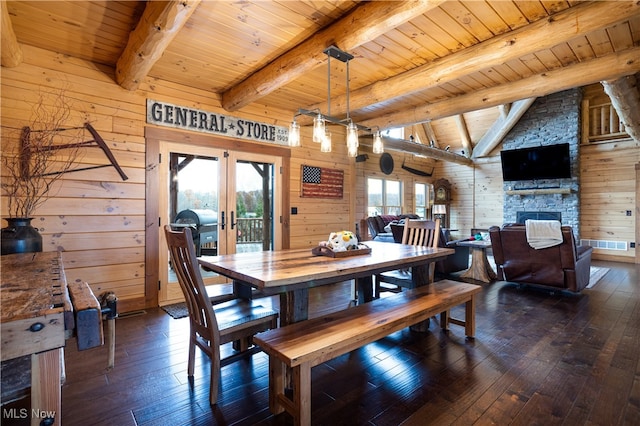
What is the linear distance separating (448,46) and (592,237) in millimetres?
7166

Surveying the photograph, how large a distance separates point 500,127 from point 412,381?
8319 mm

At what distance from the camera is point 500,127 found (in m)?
8.33

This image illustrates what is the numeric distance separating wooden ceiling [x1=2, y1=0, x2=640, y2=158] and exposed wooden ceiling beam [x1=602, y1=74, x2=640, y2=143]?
1.75 metres

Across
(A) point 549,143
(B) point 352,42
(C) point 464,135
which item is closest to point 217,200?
(B) point 352,42

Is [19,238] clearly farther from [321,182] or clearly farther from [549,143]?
[549,143]

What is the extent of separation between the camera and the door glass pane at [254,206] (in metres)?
4.29

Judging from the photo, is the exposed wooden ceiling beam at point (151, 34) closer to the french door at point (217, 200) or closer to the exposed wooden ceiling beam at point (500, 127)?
the french door at point (217, 200)

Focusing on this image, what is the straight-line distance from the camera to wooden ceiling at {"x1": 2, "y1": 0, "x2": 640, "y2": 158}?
2.28 meters

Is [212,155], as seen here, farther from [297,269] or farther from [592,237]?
[592,237]

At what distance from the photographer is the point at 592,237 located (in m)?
7.27

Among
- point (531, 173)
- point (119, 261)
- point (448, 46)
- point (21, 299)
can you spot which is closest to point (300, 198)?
point (119, 261)

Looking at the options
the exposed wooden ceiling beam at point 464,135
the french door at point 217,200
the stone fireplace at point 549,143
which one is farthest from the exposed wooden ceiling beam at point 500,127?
the french door at point 217,200

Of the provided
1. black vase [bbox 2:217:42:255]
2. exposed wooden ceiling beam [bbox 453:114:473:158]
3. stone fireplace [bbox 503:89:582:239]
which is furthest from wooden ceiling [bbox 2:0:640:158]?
exposed wooden ceiling beam [bbox 453:114:473:158]

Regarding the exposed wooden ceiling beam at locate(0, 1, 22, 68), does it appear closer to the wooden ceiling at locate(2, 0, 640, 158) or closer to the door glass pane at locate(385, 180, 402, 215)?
the wooden ceiling at locate(2, 0, 640, 158)
